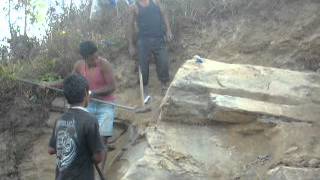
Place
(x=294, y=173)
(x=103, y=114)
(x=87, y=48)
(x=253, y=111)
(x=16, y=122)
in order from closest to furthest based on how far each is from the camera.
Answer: (x=294, y=173) < (x=253, y=111) < (x=87, y=48) < (x=103, y=114) < (x=16, y=122)

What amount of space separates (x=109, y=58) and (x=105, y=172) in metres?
2.72

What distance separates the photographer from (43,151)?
7.32 m

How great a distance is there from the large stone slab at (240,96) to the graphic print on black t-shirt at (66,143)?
2078mm

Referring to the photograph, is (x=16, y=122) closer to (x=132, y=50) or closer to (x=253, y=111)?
(x=132, y=50)

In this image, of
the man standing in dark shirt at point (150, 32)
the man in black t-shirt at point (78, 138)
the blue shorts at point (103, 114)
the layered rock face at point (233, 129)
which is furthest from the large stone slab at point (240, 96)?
the man in black t-shirt at point (78, 138)

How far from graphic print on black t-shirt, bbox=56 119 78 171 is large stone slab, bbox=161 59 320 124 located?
2.08m

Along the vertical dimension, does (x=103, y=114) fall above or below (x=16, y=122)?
above

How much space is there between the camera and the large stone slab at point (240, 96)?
5715 mm

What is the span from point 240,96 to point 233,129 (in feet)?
1.42

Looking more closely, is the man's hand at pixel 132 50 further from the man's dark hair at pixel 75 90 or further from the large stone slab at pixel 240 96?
the man's dark hair at pixel 75 90

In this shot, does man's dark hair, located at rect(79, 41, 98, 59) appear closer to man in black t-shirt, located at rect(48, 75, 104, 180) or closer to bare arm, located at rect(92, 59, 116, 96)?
bare arm, located at rect(92, 59, 116, 96)

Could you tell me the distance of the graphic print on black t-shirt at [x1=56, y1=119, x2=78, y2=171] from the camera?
3.99 metres

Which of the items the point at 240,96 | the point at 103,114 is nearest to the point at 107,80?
the point at 103,114

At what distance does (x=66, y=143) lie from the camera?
4.03 m
